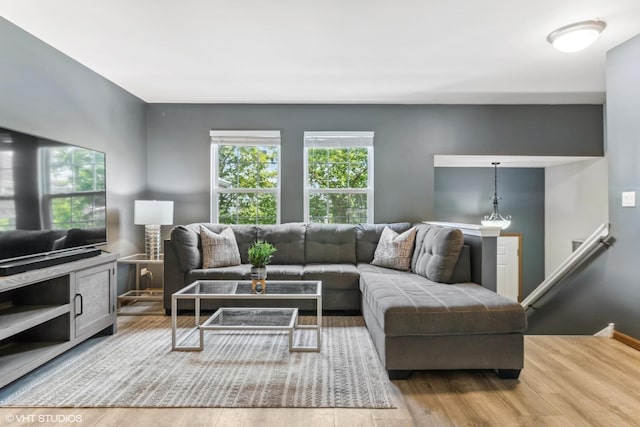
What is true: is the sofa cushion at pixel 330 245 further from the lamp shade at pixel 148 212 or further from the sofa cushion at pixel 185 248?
the lamp shade at pixel 148 212

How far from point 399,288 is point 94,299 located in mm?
2361

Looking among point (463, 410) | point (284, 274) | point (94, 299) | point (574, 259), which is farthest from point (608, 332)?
point (94, 299)

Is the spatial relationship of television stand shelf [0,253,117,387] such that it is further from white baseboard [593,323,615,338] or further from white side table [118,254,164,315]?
white baseboard [593,323,615,338]

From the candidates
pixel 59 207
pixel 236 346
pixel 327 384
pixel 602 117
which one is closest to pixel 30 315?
pixel 59 207

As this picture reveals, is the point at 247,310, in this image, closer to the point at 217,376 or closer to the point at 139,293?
the point at 217,376

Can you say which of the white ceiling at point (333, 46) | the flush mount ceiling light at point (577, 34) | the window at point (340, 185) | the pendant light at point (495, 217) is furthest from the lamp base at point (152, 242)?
the pendant light at point (495, 217)

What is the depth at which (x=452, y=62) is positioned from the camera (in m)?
3.22

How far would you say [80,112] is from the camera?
129 inches

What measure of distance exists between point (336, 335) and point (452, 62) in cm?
268

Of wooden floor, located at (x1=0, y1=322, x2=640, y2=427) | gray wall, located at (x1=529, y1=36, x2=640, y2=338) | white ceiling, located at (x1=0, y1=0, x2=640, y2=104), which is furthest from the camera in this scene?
gray wall, located at (x1=529, y1=36, x2=640, y2=338)

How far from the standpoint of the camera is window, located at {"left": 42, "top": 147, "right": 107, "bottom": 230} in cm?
247

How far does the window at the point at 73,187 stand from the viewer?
2.47 meters

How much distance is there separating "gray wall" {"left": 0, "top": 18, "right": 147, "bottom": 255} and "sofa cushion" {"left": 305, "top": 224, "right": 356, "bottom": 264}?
211cm

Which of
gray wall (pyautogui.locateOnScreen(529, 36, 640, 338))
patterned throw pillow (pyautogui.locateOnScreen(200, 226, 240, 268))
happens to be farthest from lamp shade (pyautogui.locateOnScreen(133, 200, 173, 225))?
gray wall (pyautogui.locateOnScreen(529, 36, 640, 338))
